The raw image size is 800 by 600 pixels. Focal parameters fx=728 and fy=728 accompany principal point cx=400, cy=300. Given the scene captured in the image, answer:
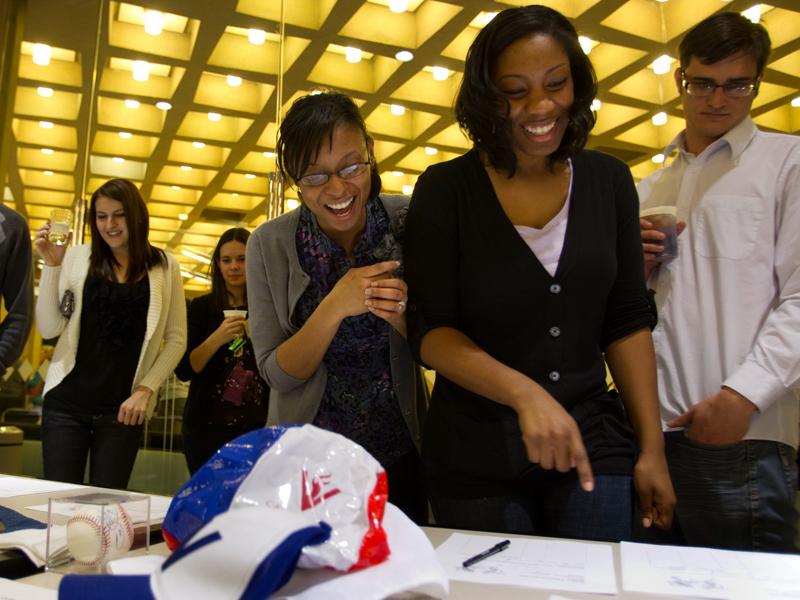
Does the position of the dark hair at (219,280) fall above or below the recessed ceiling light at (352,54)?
below

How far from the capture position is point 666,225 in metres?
1.59

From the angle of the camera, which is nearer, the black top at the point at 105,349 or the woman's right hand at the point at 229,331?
the black top at the point at 105,349

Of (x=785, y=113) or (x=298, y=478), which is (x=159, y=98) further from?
(x=298, y=478)

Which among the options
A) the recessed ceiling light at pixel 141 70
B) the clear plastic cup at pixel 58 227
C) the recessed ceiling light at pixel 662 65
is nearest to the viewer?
the clear plastic cup at pixel 58 227

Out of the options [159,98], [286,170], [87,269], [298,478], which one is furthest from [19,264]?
[298,478]

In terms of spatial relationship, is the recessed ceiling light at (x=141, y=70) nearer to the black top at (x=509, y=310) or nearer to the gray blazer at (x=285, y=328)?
the gray blazer at (x=285, y=328)

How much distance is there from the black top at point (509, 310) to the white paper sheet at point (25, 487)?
2.75 feet

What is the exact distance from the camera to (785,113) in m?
2.69

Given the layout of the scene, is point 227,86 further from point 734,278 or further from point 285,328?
point 734,278

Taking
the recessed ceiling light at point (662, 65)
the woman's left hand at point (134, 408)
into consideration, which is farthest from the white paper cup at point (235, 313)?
the recessed ceiling light at point (662, 65)

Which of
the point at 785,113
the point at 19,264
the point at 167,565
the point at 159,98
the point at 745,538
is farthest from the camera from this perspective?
the point at 159,98

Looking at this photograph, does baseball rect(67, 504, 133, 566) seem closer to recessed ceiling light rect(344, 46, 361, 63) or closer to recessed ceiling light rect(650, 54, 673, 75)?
recessed ceiling light rect(650, 54, 673, 75)

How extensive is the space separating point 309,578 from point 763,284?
4.04 ft

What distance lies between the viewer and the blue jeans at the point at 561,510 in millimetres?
1212
